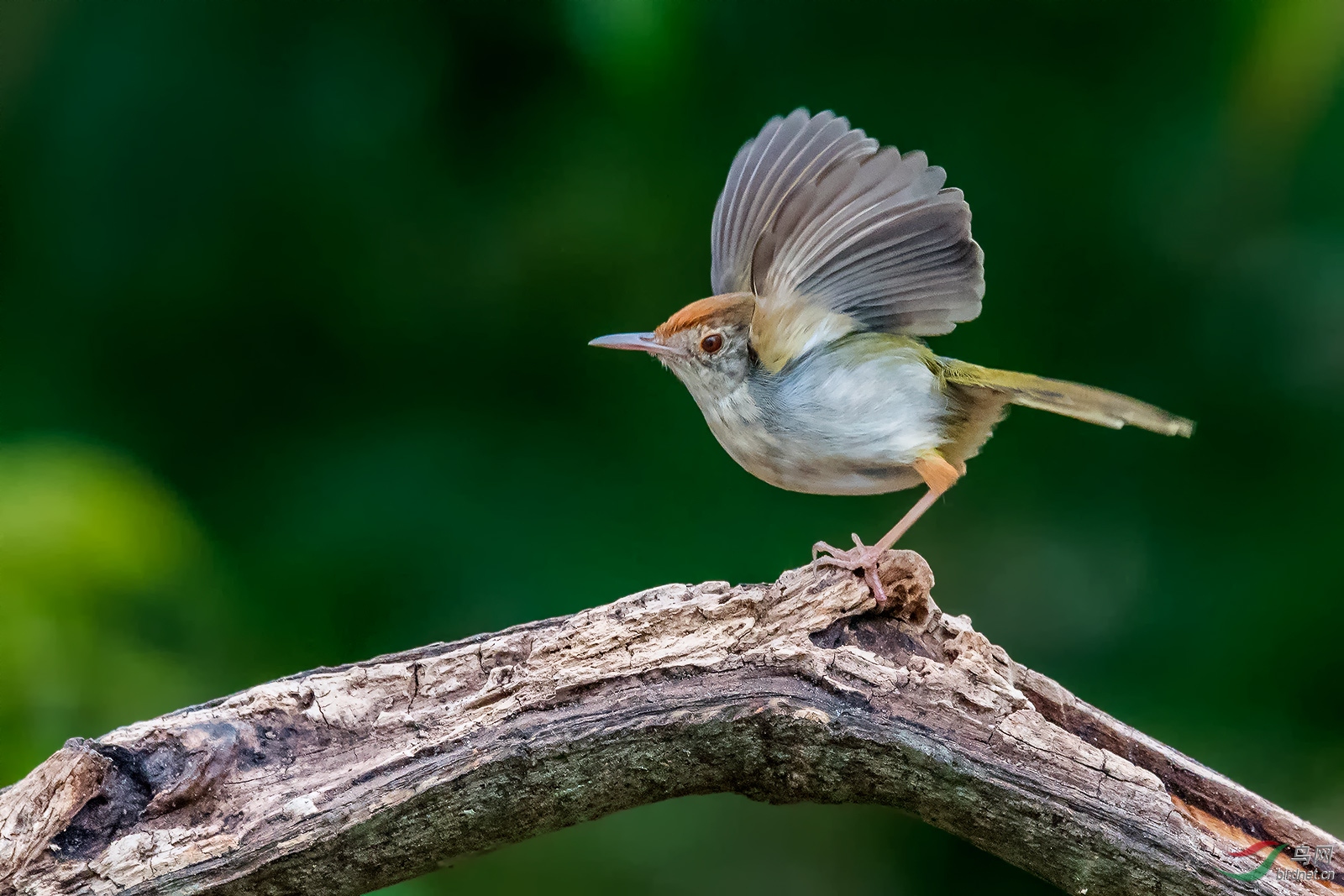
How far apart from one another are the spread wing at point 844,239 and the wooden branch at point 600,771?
0.65 meters

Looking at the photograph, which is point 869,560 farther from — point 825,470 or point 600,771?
point 600,771

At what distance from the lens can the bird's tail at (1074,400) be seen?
2.09 metres

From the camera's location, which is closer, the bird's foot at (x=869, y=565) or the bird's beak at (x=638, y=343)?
the bird's foot at (x=869, y=565)

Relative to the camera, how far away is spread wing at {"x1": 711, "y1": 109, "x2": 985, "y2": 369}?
81.7 inches

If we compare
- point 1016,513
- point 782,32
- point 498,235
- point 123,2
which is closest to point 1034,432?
point 1016,513

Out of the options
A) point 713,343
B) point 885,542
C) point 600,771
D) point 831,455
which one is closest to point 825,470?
point 831,455

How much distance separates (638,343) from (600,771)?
0.91 m

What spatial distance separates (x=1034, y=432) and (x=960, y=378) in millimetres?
1271

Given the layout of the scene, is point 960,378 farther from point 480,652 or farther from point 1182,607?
Result: point 1182,607

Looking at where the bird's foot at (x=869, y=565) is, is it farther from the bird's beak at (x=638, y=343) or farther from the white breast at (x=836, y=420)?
the bird's beak at (x=638, y=343)

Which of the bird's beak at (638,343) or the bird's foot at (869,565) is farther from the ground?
the bird's beak at (638,343)

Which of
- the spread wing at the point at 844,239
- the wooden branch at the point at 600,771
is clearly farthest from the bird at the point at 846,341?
the wooden branch at the point at 600,771

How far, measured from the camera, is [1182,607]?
10.8 ft

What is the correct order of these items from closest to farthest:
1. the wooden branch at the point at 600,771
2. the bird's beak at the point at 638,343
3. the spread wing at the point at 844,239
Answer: the wooden branch at the point at 600,771
the spread wing at the point at 844,239
the bird's beak at the point at 638,343
